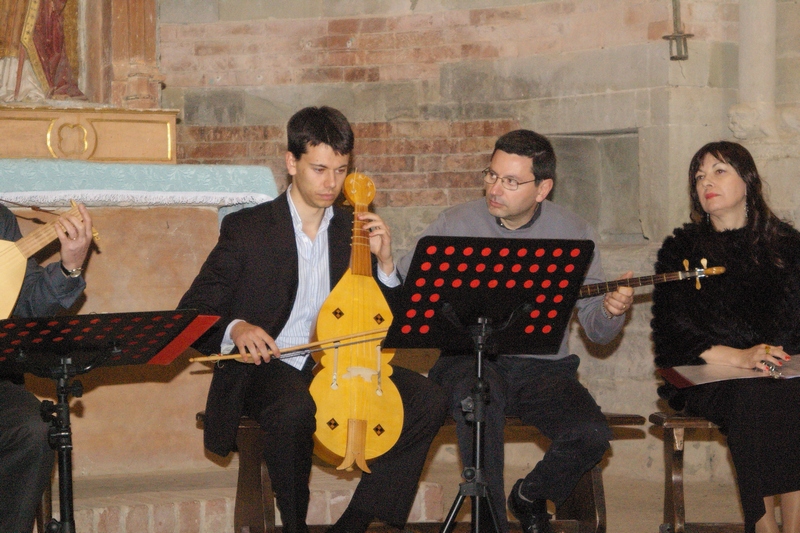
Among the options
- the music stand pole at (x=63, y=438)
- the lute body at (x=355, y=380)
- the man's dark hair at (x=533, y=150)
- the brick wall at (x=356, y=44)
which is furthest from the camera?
the brick wall at (x=356, y=44)

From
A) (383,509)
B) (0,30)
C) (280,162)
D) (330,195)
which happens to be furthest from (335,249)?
(280,162)

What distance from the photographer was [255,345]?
11.2 ft

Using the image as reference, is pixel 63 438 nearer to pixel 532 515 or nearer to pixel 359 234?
pixel 359 234

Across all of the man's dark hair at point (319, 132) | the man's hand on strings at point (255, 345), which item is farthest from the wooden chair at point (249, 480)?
the man's dark hair at point (319, 132)

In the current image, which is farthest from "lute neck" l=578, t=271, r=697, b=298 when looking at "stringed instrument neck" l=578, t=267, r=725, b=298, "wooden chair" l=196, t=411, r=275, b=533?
"wooden chair" l=196, t=411, r=275, b=533

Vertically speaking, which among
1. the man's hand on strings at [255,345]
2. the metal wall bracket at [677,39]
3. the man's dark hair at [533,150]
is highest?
the metal wall bracket at [677,39]

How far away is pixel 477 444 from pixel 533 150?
1.24 m

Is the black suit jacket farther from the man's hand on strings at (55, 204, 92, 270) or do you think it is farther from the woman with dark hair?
the woman with dark hair

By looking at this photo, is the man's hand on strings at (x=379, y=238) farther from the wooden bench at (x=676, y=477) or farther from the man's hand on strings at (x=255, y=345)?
the wooden bench at (x=676, y=477)

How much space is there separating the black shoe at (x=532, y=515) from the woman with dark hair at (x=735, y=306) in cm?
71

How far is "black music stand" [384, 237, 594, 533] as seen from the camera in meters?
3.17

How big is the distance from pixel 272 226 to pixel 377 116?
124 inches

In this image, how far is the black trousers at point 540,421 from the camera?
372 centimetres

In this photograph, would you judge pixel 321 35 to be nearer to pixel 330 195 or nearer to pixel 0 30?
pixel 0 30
